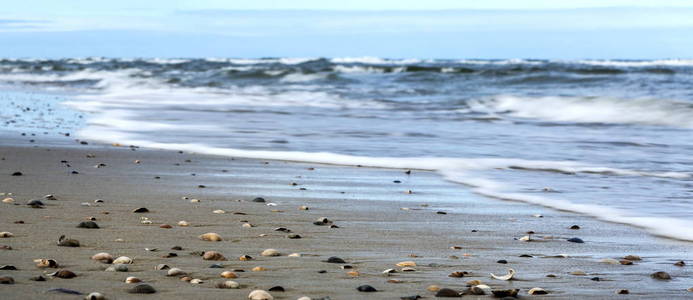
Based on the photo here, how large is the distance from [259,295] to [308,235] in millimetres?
1440

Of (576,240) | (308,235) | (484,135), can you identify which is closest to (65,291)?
(308,235)

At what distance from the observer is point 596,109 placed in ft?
54.7

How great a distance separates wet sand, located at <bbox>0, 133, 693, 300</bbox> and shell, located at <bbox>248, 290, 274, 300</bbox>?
0.05 metres

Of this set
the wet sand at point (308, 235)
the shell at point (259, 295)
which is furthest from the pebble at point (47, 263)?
the shell at point (259, 295)

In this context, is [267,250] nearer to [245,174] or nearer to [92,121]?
A: [245,174]

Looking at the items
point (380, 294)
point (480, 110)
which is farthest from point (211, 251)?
point (480, 110)

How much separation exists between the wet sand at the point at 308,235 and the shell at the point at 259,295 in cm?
5

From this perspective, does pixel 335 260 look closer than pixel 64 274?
No

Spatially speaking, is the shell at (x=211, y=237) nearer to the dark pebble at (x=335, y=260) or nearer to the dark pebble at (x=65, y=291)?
the dark pebble at (x=335, y=260)

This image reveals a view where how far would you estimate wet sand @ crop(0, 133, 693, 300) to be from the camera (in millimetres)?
2891

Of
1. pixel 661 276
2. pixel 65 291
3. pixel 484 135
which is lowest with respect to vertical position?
pixel 484 135

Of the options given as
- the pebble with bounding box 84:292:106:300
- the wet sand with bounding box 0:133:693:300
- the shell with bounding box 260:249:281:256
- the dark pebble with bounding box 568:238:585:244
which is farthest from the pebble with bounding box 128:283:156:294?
the dark pebble with bounding box 568:238:585:244

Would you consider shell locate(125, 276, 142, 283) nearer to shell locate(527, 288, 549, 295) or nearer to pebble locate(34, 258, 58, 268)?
pebble locate(34, 258, 58, 268)

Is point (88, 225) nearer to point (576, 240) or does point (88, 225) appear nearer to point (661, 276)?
point (576, 240)
